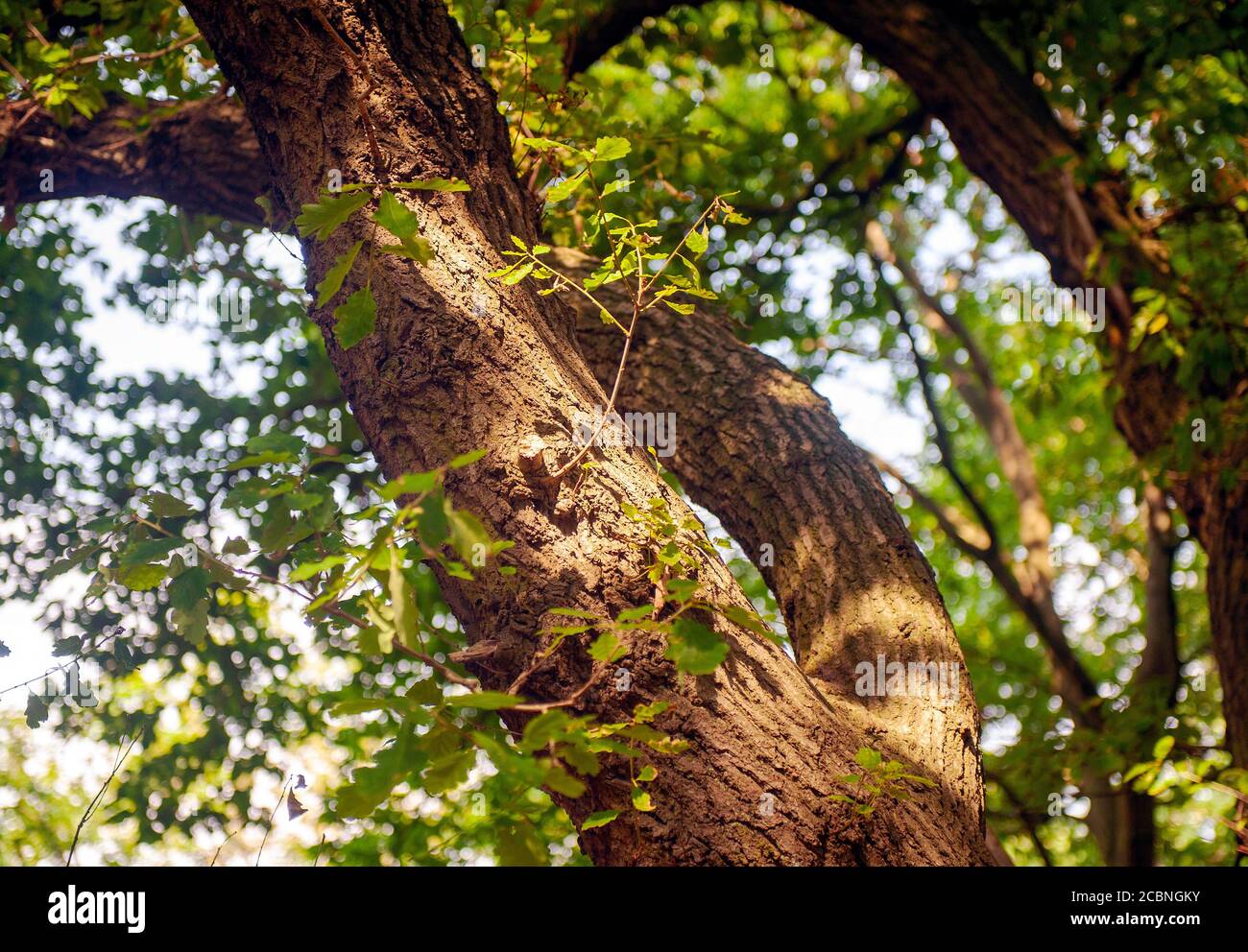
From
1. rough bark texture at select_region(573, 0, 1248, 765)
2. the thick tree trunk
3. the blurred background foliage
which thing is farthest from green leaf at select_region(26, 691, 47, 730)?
the thick tree trunk

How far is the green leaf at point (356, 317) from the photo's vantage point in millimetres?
1821

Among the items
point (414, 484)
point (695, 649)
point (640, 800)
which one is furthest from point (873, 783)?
point (414, 484)

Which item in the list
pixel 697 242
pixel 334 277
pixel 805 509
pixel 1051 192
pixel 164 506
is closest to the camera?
pixel 334 277

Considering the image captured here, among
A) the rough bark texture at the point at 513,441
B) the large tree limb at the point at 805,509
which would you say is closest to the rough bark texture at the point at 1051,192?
the large tree limb at the point at 805,509

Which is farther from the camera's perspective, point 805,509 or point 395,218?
point 805,509

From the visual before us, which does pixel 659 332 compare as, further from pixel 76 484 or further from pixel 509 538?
pixel 76 484

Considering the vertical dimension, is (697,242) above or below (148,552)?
above

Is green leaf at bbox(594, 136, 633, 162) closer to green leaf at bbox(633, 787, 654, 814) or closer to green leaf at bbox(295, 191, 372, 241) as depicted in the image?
green leaf at bbox(295, 191, 372, 241)

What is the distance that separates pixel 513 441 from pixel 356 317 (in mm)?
404

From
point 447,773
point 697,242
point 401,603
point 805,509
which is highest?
point 697,242

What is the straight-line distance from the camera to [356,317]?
184 cm

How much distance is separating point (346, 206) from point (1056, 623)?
6.37 meters

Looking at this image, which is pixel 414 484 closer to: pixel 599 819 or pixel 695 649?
pixel 695 649
